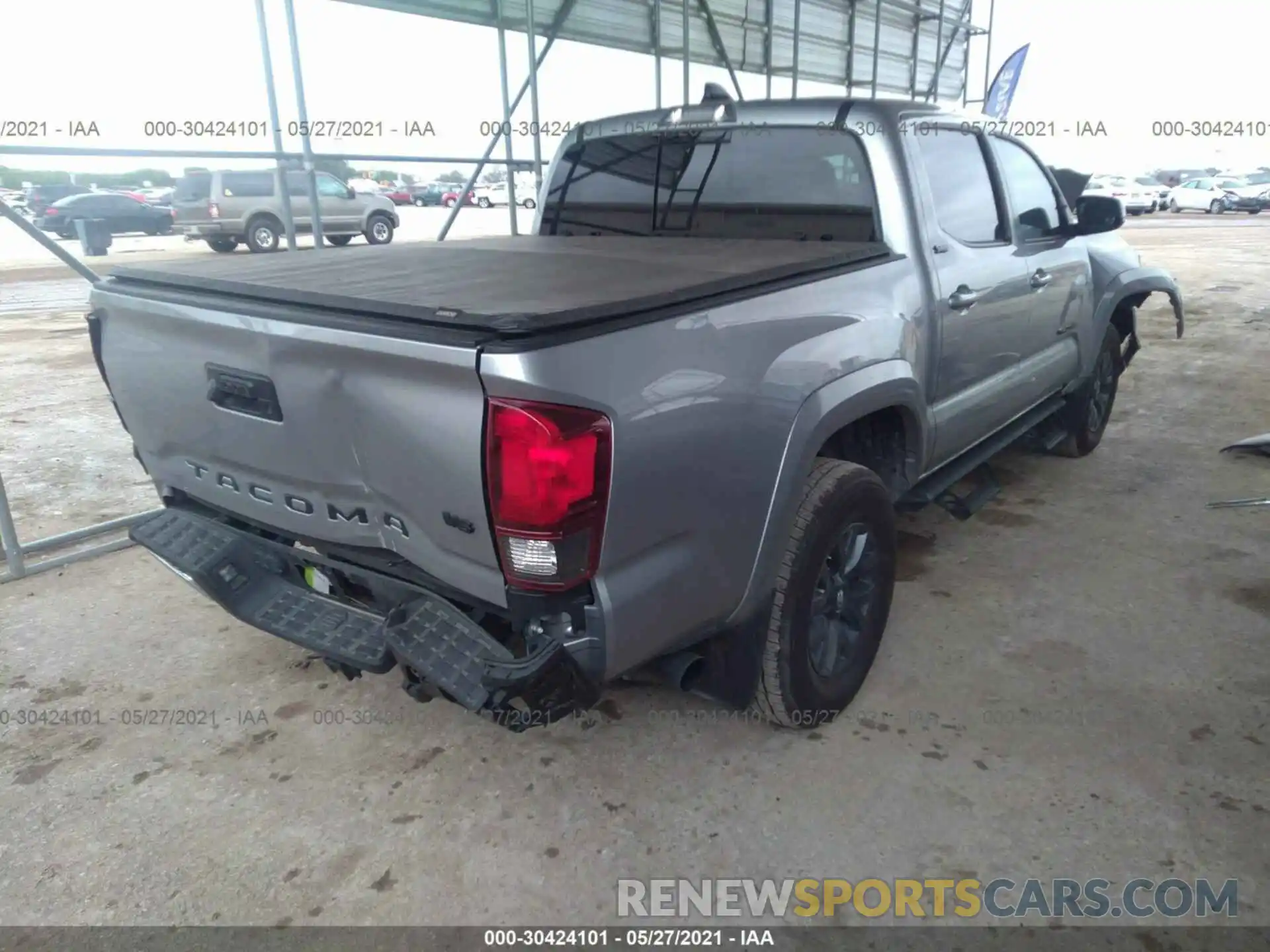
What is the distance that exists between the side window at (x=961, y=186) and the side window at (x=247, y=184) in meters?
14.5

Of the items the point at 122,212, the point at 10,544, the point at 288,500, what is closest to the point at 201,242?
the point at 122,212

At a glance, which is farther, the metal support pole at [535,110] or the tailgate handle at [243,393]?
the metal support pole at [535,110]

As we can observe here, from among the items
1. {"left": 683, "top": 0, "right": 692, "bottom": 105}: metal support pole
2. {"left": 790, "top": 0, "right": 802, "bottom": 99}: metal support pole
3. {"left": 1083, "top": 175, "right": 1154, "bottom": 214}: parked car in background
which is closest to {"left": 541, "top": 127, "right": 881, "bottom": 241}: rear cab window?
{"left": 683, "top": 0, "right": 692, "bottom": 105}: metal support pole

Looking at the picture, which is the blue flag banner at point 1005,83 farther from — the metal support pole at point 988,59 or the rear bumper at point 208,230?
the rear bumper at point 208,230

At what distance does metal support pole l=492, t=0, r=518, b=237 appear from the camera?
6.99 m

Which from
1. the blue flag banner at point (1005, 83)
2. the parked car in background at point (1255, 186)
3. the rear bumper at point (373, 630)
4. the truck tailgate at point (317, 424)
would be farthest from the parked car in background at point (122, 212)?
the parked car in background at point (1255, 186)

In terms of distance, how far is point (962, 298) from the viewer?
3.14 meters

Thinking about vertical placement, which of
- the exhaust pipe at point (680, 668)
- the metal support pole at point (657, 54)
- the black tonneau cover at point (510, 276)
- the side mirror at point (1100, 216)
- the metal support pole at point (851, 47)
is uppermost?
the metal support pole at point (851, 47)

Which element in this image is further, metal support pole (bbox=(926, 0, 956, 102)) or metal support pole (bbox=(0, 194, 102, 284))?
metal support pole (bbox=(926, 0, 956, 102))

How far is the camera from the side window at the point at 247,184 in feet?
49.9

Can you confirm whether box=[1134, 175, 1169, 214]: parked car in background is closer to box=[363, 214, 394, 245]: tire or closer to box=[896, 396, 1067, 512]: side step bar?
box=[363, 214, 394, 245]: tire

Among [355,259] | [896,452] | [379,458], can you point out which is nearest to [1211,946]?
[896,452]

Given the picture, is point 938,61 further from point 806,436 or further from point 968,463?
point 806,436

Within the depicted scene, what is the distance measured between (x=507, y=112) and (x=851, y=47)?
6523mm
